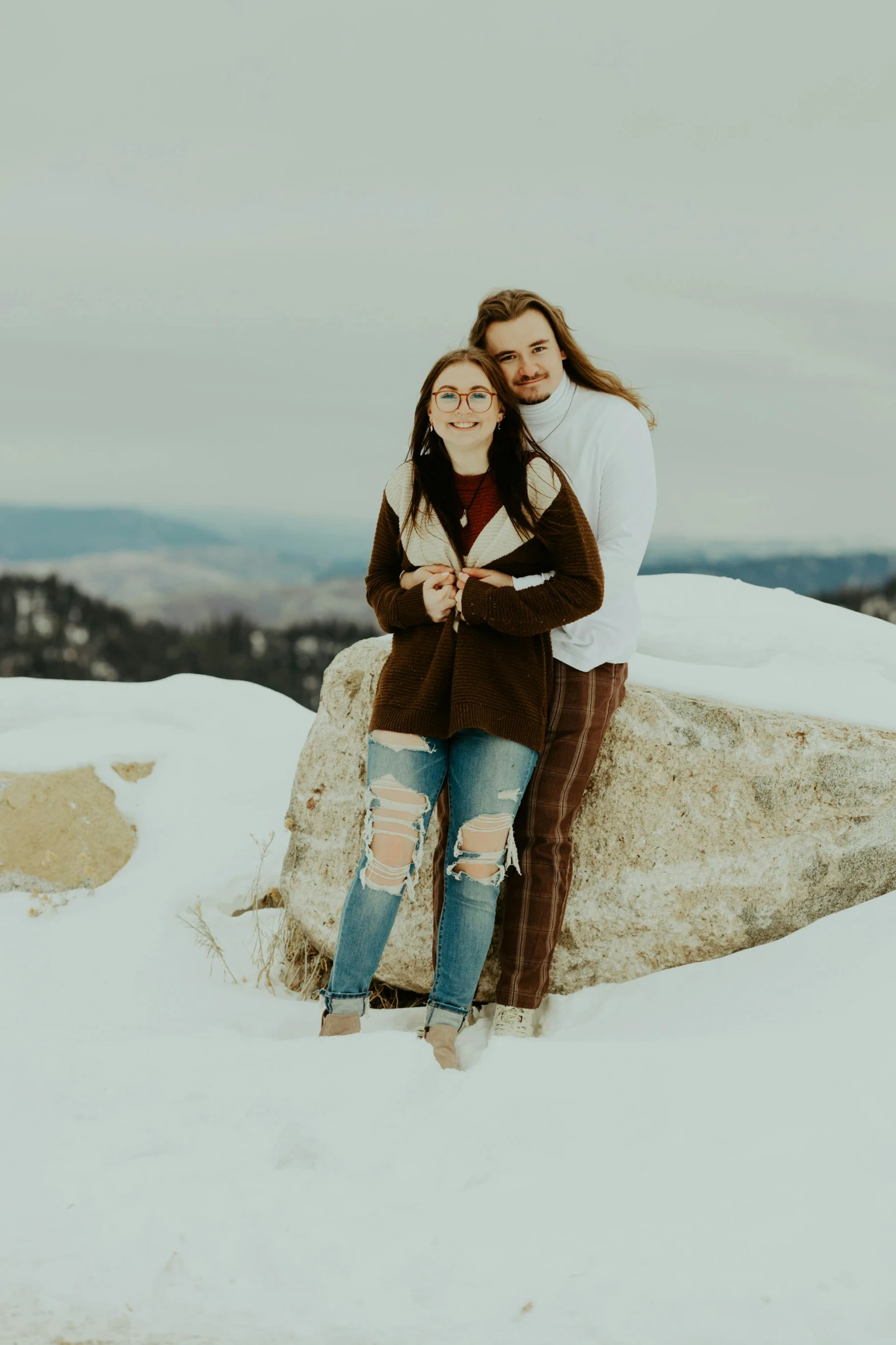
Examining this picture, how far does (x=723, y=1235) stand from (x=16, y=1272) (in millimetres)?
1485

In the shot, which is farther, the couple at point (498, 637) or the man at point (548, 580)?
the man at point (548, 580)

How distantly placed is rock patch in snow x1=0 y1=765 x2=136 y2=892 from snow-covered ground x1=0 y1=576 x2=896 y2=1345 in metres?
0.86

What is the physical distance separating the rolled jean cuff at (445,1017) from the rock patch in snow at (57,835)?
7.50 feet

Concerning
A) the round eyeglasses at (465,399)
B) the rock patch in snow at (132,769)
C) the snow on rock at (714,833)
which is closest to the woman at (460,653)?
the round eyeglasses at (465,399)

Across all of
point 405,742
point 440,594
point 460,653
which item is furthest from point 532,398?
point 405,742

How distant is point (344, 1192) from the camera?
8.18 feet

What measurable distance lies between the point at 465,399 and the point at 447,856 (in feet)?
4.32

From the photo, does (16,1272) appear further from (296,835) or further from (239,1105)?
(296,835)

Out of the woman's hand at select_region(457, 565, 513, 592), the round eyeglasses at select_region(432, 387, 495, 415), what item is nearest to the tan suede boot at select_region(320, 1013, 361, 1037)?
the woman's hand at select_region(457, 565, 513, 592)

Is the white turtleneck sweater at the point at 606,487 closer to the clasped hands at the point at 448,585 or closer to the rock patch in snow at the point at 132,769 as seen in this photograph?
the clasped hands at the point at 448,585

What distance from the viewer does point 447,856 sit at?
127 inches

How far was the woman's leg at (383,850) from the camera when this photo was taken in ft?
10.3

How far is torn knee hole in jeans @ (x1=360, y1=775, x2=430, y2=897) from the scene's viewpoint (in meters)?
3.14

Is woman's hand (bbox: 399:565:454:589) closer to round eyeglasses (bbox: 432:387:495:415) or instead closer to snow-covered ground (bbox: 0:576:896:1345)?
round eyeglasses (bbox: 432:387:495:415)
